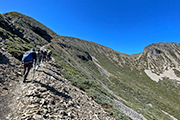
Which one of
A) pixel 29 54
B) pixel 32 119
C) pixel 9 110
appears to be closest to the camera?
pixel 32 119

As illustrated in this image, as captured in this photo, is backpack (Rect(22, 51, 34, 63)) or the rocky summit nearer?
the rocky summit

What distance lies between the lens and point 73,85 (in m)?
13.7

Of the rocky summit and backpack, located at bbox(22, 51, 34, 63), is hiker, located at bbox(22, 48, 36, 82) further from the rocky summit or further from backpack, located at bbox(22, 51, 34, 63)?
the rocky summit

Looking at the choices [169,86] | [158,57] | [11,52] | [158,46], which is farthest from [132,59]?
[11,52]

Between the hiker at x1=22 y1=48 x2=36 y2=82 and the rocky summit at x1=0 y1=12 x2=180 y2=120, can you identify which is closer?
the rocky summit at x1=0 y1=12 x2=180 y2=120

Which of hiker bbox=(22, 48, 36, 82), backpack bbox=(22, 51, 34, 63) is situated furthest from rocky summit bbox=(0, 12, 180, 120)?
backpack bbox=(22, 51, 34, 63)

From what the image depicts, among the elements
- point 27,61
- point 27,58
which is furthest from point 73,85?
point 27,58

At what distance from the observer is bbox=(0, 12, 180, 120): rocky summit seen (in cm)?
558

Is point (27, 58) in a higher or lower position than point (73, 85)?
higher

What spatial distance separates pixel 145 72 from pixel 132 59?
2936cm

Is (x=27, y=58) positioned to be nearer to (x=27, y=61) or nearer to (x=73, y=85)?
(x=27, y=61)

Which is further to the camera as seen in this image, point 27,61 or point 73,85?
point 73,85

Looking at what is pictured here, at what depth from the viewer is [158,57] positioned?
359 ft

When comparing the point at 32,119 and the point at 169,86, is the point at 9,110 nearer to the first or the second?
the point at 32,119
